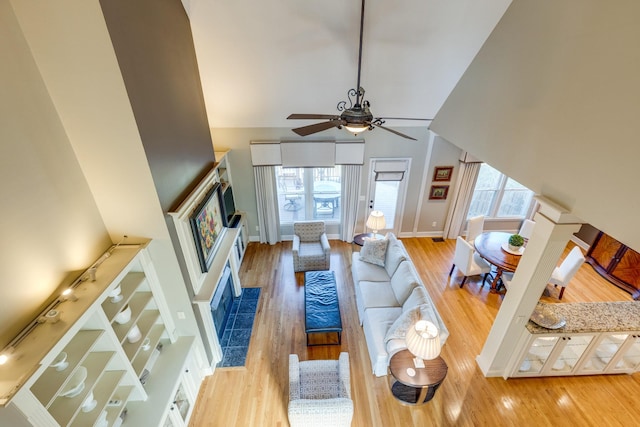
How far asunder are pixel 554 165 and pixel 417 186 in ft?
13.2

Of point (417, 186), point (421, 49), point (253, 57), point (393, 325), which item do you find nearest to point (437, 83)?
point (421, 49)

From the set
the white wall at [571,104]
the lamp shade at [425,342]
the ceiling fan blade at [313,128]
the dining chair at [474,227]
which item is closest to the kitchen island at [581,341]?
the lamp shade at [425,342]

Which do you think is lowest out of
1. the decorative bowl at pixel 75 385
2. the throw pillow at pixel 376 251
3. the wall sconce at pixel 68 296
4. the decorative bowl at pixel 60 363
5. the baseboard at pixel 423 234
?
the baseboard at pixel 423 234

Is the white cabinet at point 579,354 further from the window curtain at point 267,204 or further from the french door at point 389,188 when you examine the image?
the window curtain at point 267,204

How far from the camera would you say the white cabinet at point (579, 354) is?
367 cm

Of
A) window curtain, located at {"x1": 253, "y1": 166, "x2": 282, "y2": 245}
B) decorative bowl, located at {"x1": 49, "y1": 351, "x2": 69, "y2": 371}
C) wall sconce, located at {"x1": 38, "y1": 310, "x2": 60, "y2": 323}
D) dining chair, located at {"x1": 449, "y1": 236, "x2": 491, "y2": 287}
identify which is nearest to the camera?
wall sconce, located at {"x1": 38, "y1": 310, "x2": 60, "y2": 323}

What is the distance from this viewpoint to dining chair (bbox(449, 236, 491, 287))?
5.38 metres

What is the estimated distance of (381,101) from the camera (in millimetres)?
5227

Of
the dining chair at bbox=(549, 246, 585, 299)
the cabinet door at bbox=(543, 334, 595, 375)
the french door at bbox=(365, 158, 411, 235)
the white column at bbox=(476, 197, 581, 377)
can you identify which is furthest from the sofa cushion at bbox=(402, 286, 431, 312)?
the french door at bbox=(365, 158, 411, 235)

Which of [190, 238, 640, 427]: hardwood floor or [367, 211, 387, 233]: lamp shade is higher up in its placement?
[367, 211, 387, 233]: lamp shade

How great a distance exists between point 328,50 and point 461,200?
15.6ft

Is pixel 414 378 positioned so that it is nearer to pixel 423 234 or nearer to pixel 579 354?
pixel 579 354

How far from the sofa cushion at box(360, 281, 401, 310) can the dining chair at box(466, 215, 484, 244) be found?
251 centimetres

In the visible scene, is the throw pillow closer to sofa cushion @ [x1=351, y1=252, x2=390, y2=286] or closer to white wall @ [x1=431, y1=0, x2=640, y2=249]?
sofa cushion @ [x1=351, y1=252, x2=390, y2=286]
